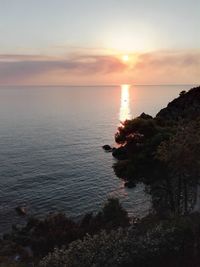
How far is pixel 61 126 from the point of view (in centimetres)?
16812

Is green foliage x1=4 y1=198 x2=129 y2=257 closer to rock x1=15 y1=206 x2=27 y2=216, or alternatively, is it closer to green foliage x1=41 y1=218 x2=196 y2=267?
rock x1=15 y1=206 x2=27 y2=216

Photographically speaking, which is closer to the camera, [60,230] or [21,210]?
[60,230]

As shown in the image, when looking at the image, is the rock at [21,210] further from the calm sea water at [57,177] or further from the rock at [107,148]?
the rock at [107,148]

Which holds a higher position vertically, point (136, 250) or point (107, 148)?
point (136, 250)

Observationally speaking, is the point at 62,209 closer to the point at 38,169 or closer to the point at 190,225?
the point at 38,169

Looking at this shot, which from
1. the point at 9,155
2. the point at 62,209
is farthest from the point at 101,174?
the point at 9,155

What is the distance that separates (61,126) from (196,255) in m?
145

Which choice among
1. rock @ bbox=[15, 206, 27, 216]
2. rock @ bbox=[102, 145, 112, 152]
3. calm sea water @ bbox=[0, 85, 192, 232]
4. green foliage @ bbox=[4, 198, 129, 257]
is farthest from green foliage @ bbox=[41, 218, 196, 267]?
rock @ bbox=[102, 145, 112, 152]

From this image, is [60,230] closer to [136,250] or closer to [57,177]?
[136,250]

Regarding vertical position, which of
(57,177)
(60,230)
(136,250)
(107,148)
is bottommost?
(57,177)

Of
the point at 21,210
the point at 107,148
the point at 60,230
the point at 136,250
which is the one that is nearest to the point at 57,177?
the point at 21,210

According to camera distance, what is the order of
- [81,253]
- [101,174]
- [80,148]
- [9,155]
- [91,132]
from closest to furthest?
[81,253] < [101,174] < [9,155] < [80,148] < [91,132]

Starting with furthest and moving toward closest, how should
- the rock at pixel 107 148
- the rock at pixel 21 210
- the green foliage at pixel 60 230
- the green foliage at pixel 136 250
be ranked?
1. the rock at pixel 107 148
2. the rock at pixel 21 210
3. the green foliage at pixel 60 230
4. the green foliage at pixel 136 250

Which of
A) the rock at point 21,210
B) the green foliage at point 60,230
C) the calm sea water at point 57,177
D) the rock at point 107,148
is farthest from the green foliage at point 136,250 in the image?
the rock at point 107,148
